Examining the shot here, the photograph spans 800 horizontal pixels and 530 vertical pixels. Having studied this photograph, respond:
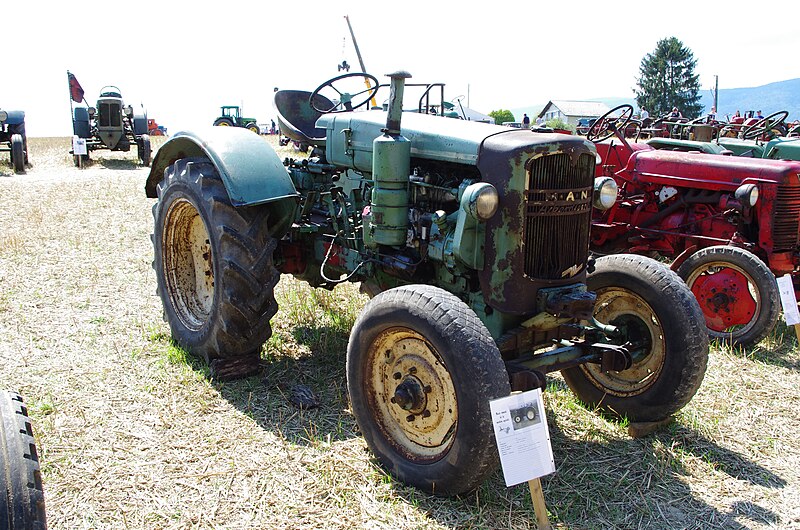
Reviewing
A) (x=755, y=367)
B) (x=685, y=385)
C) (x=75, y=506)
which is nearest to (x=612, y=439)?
(x=685, y=385)

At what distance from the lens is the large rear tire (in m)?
1.83

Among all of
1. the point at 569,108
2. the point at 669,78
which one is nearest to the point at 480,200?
the point at 669,78

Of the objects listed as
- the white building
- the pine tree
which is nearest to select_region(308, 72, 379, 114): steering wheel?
the pine tree

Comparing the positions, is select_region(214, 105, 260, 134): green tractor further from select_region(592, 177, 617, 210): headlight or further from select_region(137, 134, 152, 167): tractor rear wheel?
select_region(592, 177, 617, 210): headlight

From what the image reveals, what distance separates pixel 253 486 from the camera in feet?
9.81

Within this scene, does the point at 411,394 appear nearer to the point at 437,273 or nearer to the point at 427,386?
the point at 427,386

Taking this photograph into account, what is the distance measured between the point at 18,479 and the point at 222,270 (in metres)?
2.08

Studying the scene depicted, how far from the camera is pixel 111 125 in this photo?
1686cm

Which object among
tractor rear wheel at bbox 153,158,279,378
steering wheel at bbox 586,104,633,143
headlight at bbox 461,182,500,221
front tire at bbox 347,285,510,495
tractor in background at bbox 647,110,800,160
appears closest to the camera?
front tire at bbox 347,285,510,495

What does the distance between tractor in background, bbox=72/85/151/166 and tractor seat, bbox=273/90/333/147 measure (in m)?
13.3

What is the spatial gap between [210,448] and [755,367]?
3807mm

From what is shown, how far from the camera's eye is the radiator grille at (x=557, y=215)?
3088 mm

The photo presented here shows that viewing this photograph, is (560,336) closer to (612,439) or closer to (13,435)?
(612,439)

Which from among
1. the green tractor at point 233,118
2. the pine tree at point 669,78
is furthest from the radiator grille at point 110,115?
the pine tree at point 669,78
